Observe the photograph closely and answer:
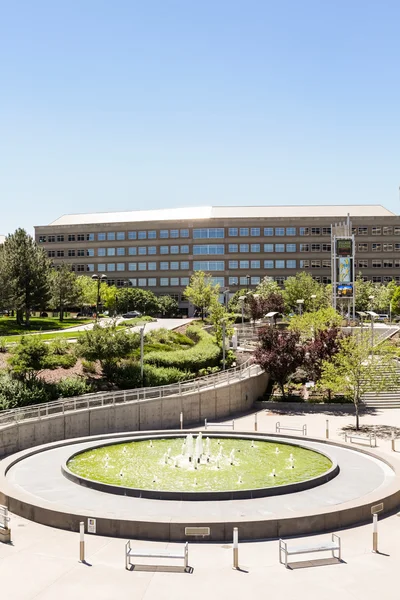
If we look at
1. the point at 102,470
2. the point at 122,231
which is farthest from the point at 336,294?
the point at 102,470

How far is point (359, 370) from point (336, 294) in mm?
38566

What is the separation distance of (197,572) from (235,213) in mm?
92043

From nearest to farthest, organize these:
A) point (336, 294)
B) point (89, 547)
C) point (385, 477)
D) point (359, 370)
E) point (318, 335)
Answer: point (89, 547), point (385, 477), point (359, 370), point (318, 335), point (336, 294)

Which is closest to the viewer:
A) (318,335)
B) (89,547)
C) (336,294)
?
(89,547)

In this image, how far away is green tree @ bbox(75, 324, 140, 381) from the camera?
31875 millimetres

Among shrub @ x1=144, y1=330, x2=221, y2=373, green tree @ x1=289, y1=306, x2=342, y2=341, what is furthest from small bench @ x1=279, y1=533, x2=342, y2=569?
green tree @ x1=289, y1=306, x2=342, y2=341

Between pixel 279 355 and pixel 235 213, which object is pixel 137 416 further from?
pixel 235 213

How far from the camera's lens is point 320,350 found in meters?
37.1

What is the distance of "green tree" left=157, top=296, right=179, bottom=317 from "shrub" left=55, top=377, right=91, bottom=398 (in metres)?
57.9

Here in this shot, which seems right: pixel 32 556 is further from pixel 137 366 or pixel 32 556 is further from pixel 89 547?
pixel 137 366

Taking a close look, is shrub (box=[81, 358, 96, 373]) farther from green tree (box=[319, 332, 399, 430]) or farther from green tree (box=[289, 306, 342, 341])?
green tree (box=[289, 306, 342, 341])

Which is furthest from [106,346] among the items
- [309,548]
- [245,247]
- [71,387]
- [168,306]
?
[245,247]

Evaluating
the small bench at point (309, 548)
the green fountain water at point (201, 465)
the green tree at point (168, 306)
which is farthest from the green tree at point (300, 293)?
the small bench at point (309, 548)

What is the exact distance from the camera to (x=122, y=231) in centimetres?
10125
